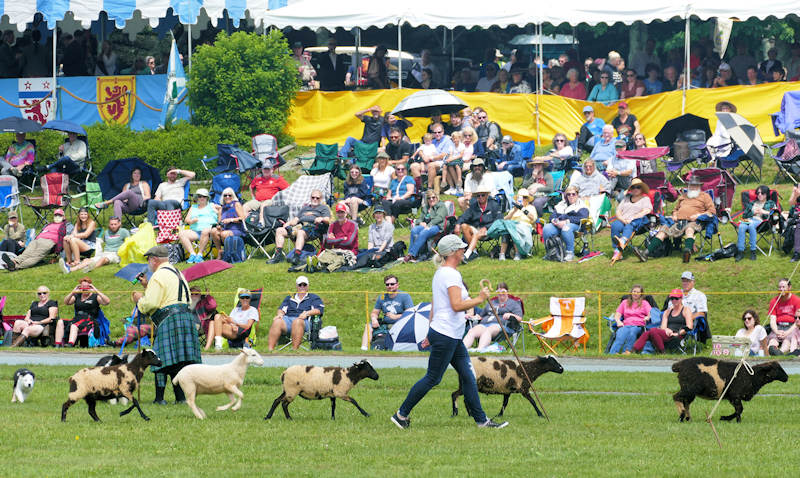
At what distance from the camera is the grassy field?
19.9 metres

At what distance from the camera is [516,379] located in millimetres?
12078

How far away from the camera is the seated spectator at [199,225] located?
2397 cm

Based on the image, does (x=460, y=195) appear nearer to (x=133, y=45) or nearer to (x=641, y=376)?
(x=641, y=376)

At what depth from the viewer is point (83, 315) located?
20266 millimetres

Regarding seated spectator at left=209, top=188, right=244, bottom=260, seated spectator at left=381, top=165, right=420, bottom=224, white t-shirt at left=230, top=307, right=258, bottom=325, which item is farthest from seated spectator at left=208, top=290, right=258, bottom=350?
seated spectator at left=381, top=165, right=420, bottom=224

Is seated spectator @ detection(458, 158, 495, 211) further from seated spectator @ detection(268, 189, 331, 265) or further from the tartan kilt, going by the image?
the tartan kilt

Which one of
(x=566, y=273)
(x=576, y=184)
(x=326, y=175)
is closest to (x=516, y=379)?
(x=566, y=273)

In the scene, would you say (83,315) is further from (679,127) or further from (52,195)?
(679,127)

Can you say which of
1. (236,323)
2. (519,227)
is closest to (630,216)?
(519,227)

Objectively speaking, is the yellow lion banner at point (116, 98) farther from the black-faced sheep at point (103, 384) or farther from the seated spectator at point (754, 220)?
the black-faced sheep at point (103, 384)

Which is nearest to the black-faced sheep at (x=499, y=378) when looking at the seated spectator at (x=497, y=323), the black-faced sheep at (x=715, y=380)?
the black-faced sheep at (x=715, y=380)

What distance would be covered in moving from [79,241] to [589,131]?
11.2 meters

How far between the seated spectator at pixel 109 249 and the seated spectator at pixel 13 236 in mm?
1578

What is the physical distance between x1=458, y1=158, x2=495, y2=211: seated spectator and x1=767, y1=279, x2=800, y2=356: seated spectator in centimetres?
685
